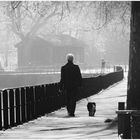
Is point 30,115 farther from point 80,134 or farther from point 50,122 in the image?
point 80,134

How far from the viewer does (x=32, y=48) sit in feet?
296

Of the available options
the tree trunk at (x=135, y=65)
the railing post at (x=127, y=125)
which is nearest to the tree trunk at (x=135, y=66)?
the tree trunk at (x=135, y=65)

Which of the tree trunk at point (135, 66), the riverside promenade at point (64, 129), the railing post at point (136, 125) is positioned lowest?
the riverside promenade at point (64, 129)

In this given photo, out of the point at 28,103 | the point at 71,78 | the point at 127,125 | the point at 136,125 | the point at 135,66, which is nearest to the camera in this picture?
the point at 127,125

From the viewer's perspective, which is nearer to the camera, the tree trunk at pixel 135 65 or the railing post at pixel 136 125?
the railing post at pixel 136 125

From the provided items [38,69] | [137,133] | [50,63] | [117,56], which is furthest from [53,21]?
[137,133]

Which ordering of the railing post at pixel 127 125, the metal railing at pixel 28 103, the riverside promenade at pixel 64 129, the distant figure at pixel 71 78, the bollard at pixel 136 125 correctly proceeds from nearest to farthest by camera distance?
1. the railing post at pixel 127 125
2. the bollard at pixel 136 125
3. the riverside promenade at pixel 64 129
4. the metal railing at pixel 28 103
5. the distant figure at pixel 71 78

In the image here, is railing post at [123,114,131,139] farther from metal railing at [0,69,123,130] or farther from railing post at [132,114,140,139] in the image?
metal railing at [0,69,123,130]

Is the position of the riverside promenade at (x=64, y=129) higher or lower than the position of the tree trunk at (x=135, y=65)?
lower

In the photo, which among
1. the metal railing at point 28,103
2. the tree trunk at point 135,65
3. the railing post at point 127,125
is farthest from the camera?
the metal railing at point 28,103

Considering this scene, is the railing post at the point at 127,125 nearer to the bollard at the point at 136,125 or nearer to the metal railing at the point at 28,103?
the bollard at the point at 136,125

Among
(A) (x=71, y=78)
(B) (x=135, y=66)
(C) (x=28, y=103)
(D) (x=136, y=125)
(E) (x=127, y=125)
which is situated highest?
(B) (x=135, y=66)

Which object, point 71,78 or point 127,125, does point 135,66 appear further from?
point 127,125

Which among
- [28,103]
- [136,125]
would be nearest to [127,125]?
[136,125]
